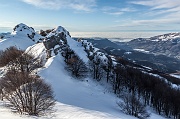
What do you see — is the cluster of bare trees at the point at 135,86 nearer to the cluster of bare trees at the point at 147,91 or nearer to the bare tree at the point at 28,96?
the cluster of bare trees at the point at 147,91

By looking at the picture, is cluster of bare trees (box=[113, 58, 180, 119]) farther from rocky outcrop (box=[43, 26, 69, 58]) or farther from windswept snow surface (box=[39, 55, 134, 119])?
rocky outcrop (box=[43, 26, 69, 58])

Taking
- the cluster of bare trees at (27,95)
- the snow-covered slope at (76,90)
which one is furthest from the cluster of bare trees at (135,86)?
the cluster of bare trees at (27,95)

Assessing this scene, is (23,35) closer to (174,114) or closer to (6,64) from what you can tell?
(6,64)

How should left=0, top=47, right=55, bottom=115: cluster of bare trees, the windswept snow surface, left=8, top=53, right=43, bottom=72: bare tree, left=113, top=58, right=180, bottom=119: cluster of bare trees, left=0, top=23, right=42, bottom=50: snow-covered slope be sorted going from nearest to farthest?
left=0, top=47, right=55, bottom=115: cluster of bare trees
the windswept snow surface
left=8, top=53, right=43, bottom=72: bare tree
left=113, top=58, right=180, bottom=119: cluster of bare trees
left=0, top=23, right=42, bottom=50: snow-covered slope

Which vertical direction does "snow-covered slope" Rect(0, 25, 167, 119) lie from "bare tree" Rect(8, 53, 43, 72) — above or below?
below

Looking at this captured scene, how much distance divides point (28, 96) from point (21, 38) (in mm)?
93442

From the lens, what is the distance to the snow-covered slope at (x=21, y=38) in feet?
388

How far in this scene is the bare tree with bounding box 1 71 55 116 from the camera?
123 ft

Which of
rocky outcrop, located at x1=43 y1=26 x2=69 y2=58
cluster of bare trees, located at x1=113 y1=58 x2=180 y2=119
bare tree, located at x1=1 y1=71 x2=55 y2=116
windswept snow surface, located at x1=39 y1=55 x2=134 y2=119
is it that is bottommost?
cluster of bare trees, located at x1=113 y1=58 x2=180 y2=119

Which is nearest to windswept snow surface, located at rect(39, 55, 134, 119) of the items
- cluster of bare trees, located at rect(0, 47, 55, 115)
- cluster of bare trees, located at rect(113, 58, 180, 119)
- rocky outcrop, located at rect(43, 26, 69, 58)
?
rocky outcrop, located at rect(43, 26, 69, 58)

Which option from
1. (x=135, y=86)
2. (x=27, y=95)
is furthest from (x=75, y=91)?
(x=135, y=86)

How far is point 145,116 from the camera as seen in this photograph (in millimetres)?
61062

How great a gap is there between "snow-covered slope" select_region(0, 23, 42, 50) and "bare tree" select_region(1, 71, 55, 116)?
78.8 meters

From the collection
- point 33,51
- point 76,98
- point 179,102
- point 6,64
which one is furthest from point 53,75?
point 179,102
